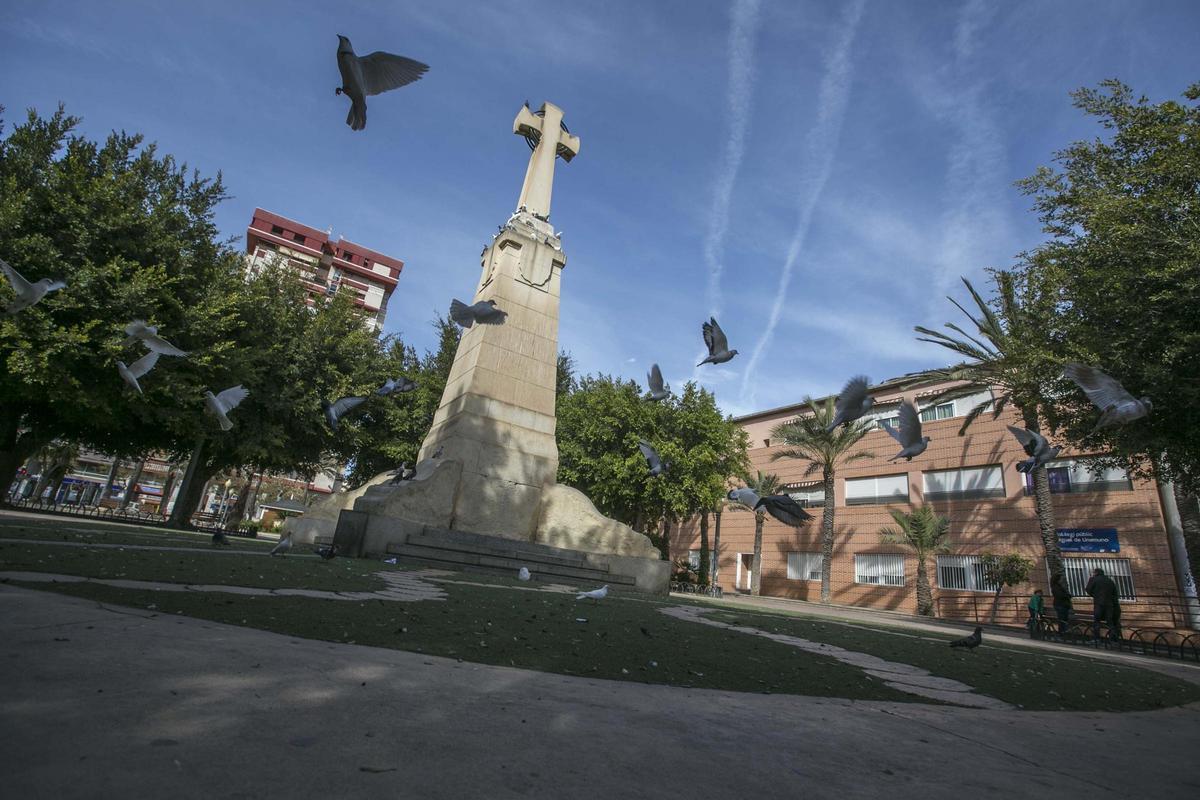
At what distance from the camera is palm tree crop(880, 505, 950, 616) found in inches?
1073

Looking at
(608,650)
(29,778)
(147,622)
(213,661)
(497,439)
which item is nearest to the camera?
(29,778)

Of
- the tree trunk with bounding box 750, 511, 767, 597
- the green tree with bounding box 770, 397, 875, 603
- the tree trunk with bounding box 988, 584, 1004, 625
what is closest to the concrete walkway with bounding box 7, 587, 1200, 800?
the tree trunk with bounding box 988, 584, 1004, 625

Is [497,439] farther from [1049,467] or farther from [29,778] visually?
[1049,467]

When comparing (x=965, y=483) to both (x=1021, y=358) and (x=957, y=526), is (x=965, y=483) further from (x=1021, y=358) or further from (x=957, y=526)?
(x=1021, y=358)

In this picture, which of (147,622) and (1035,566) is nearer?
(147,622)

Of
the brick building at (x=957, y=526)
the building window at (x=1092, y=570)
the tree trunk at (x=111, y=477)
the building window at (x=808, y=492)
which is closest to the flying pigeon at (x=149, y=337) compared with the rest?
the brick building at (x=957, y=526)

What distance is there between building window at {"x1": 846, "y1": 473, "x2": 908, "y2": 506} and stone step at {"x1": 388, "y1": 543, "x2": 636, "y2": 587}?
82.4 feet

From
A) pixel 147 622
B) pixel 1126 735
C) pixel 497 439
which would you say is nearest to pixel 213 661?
pixel 147 622

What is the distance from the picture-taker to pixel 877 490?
3262 cm

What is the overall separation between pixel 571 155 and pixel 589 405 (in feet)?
39.6

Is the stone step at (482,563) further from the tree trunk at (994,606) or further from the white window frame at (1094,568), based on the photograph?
the white window frame at (1094,568)

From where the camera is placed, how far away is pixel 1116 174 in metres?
13.9

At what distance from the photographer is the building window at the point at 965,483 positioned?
93.5 feet

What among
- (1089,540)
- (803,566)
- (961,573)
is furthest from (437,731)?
(803,566)
